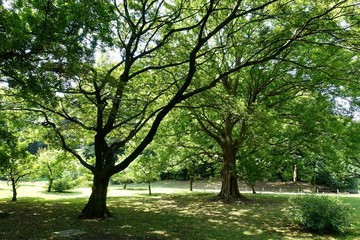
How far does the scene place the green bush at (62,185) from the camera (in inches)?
1000

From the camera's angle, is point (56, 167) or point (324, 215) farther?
point (56, 167)

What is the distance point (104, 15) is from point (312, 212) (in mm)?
8137

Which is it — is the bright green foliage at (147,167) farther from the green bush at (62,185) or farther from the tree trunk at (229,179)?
the green bush at (62,185)

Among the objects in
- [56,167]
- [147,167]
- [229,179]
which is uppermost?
[147,167]

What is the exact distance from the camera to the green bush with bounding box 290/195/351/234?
854 cm

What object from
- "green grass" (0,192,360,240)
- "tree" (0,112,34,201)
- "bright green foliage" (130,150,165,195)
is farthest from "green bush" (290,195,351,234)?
A: "bright green foliage" (130,150,165,195)

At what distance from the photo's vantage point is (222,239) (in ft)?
25.9

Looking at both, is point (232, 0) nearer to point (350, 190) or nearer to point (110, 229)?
point (110, 229)

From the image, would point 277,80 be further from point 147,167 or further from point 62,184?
point 62,184

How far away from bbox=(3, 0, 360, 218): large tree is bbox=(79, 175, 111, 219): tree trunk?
3cm

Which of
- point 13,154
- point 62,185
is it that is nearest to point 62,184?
point 62,185

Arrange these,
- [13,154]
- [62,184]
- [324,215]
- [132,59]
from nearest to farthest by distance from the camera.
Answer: [324,215] → [132,59] → [13,154] → [62,184]

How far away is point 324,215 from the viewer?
8.51 meters

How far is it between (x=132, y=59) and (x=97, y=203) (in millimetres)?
5593
